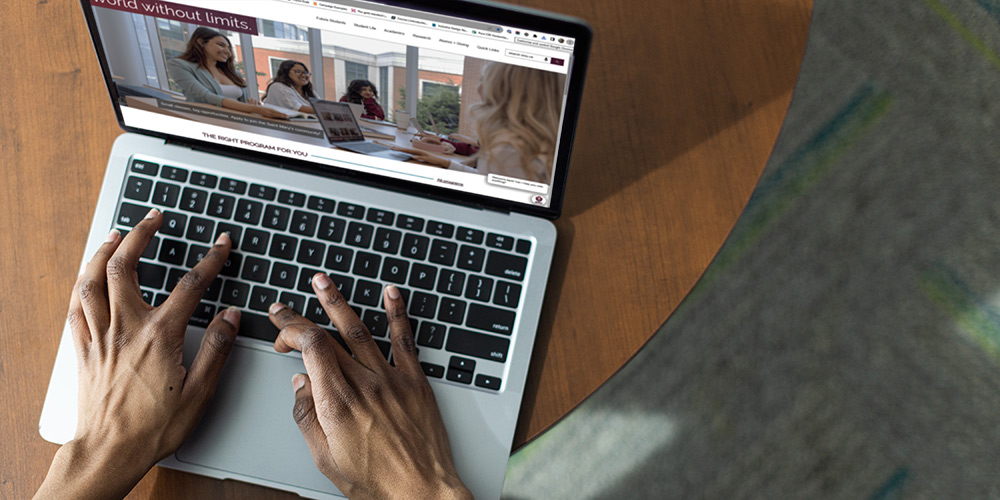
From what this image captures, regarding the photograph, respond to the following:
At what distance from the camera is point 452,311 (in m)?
0.72

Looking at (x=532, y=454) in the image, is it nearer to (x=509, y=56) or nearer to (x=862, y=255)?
(x=862, y=255)

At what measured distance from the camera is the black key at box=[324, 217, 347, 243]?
28.5 inches

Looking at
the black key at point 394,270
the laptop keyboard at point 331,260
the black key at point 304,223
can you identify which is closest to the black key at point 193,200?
the laptop keyboard at point 331,260

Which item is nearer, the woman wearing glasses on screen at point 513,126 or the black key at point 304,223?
the woman wearing glasses on screen at point 513,126

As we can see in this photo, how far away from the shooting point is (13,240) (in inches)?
29.5

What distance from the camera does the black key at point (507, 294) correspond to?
0.72m

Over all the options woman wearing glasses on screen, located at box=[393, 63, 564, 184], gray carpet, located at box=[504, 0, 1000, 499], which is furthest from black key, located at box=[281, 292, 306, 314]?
gray carpet, located at box=[504, 0, 1000, 499]

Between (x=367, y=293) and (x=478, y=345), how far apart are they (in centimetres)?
14

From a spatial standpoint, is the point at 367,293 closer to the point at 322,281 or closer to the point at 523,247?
the point at 322,281

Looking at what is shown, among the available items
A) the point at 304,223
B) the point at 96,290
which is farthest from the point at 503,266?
the point at 96,290

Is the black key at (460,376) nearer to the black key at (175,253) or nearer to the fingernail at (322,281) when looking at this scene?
the fingernail at (322,281)

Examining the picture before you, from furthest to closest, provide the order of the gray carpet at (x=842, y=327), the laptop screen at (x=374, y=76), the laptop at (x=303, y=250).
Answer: the gray carpet at (x=842, y=327) < the laptop at (x=303, y=250) < the laptop screen at (x=374, y=76)

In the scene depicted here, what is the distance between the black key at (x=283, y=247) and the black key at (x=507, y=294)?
0.77 feet

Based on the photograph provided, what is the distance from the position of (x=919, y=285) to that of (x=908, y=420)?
0.30m
